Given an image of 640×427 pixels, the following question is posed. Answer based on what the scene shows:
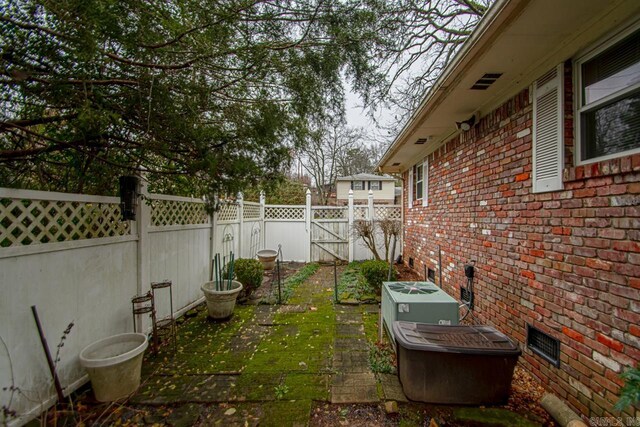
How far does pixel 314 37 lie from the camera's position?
2.91 meters

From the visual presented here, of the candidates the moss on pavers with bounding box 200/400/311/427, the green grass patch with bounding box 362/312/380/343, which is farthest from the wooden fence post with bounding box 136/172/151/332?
the green grass patch with bounding box 362/312/380/343

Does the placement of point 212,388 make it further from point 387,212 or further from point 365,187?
point 365,187

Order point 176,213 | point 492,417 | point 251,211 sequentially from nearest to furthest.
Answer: point 492,417
point 176,213
point 251,211

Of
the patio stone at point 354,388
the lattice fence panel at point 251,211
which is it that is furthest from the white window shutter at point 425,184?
the lattice fence panel at point 251,211

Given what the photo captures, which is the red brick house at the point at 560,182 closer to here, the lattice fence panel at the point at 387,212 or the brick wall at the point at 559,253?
the brick wall at the point at 559,253

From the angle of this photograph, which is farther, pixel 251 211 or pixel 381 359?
pixel 251 211

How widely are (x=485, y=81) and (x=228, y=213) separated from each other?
5.33 meters

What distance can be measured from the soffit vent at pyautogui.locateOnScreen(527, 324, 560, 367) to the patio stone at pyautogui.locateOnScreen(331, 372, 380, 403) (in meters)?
1.51

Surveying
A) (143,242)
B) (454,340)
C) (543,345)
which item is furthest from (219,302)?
(543,345)

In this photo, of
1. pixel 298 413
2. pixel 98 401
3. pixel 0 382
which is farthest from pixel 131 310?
pixel 298 413

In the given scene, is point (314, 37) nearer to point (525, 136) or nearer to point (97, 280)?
point (525, 136)

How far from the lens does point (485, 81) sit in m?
3.01

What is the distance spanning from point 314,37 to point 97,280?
3.34 metres

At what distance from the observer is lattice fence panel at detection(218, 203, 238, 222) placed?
5895 mm
